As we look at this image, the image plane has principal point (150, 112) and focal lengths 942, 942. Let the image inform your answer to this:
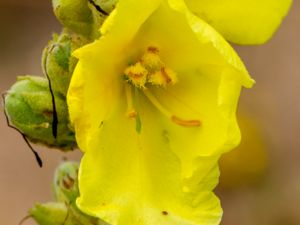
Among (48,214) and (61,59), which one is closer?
(61,59)

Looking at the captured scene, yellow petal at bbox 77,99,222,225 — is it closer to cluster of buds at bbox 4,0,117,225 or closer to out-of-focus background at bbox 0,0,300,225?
cluster of buds at bbox 4,0,117,225

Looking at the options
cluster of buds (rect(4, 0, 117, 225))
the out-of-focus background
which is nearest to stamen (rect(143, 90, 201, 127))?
cluster of buds (rect(4, 0, 117, 225))

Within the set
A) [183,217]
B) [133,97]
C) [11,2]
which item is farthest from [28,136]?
[11,2]

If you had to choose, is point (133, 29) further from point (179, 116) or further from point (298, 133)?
point (298, 133)

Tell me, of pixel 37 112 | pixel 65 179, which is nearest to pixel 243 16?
pixel 37 112

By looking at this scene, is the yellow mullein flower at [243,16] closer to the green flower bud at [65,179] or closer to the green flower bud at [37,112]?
the green flower bud at [37,112]

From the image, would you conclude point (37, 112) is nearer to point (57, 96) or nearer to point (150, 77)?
point (57, 96)
